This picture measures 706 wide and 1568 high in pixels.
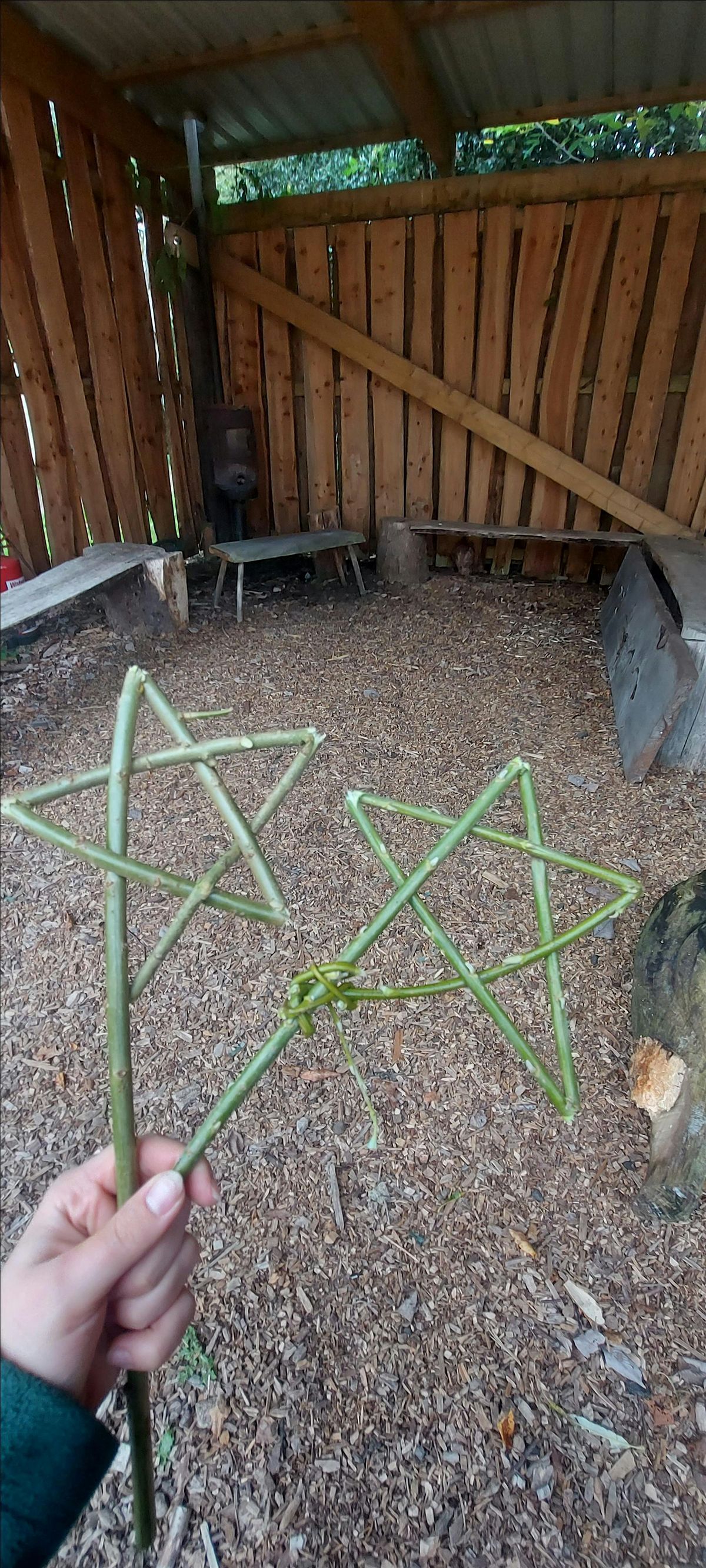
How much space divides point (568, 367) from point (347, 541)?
1.76m

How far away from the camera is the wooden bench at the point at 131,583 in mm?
3445

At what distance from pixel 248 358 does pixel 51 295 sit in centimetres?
174

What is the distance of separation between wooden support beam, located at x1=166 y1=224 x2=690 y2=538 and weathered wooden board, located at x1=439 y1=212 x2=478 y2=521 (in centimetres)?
14

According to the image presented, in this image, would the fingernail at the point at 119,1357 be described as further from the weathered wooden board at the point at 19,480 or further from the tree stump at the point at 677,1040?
the weathered wooden board at the point at 19,480

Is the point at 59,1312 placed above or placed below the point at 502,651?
above

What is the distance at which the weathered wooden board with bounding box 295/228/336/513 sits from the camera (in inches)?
191

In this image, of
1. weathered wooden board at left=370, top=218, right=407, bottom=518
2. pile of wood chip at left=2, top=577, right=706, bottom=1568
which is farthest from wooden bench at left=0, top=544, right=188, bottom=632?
weathered wooden board at left=370, top=218, right=407, bottom=518

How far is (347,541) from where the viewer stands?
15.7ft

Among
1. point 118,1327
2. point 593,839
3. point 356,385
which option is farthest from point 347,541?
point 118,1327

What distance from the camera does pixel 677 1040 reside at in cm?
163

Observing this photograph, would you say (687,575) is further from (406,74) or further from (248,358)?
(248,358)

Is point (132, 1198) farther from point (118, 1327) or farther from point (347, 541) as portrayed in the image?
point (347, 541)

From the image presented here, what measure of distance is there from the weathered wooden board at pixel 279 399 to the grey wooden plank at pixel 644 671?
109 inches

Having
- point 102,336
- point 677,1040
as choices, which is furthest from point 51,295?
point 677,1040
